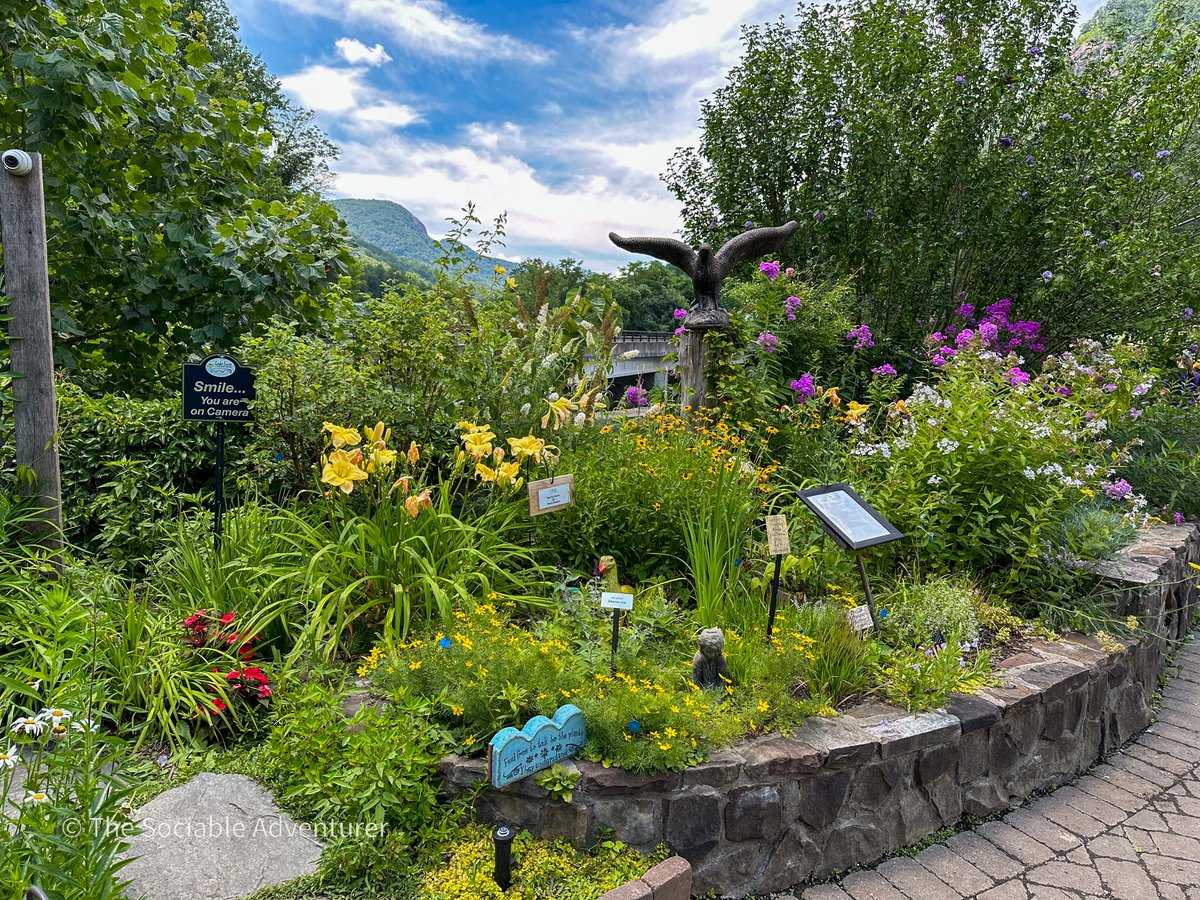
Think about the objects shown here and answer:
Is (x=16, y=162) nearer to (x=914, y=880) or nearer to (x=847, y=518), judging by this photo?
(x=847, y=518)

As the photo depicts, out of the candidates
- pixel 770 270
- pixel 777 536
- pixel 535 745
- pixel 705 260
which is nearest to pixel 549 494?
pixel 777 536

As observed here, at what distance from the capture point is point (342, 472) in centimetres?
274

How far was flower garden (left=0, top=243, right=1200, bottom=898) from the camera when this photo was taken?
6.66 feet

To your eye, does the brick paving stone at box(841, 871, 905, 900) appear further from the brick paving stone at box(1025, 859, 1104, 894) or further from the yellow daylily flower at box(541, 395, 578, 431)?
the yellow daylily flower at box(541, 395, 578, 431)

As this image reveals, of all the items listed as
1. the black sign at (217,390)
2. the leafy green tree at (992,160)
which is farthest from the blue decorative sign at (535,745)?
the leafy green tree at (992,160)

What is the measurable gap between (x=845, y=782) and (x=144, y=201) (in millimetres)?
4844

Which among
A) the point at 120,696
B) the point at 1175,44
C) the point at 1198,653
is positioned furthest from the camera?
the point at 1175,44

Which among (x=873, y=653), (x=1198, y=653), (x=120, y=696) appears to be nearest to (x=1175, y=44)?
(x=1198, y=653)

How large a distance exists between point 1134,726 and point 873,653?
169cm

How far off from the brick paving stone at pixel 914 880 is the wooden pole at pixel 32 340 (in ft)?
12.0

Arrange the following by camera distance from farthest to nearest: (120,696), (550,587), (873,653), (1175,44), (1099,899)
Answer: (1175,44) → (550,587) → (873,653) → (120,696) → (1099,899)

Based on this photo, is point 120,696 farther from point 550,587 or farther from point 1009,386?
point 1009,386

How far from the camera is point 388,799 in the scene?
197 cm

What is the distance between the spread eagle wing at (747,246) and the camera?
17.4 ft
